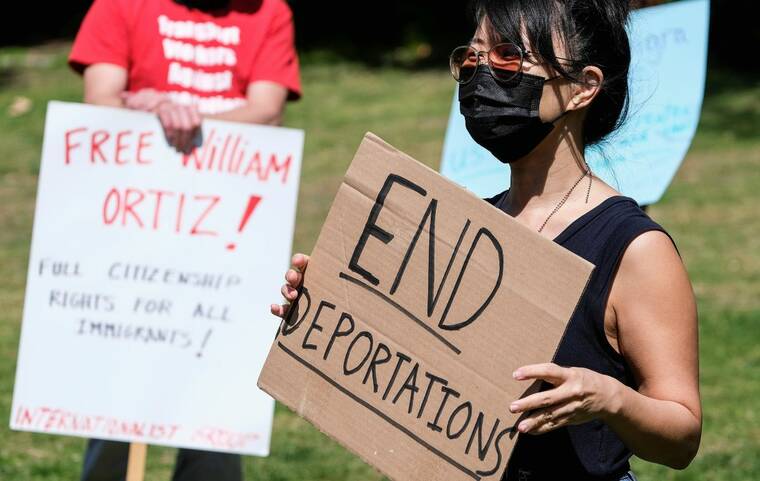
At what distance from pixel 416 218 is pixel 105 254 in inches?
77.8

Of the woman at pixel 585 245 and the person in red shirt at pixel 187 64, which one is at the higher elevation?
the woman at pixel 585 245

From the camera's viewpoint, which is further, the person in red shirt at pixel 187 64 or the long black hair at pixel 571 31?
the person in red shirt at pixel 187 64

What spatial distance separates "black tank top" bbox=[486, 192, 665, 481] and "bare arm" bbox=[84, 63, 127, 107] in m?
2.20

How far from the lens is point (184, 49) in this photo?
159 inches

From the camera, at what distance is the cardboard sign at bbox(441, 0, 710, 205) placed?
4.11 meters

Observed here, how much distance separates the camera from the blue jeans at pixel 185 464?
4.12m

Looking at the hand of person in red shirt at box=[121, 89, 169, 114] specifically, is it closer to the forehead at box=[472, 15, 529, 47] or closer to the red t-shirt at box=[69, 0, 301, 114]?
the red t-shirt at box=[69, 0, 301, 114]

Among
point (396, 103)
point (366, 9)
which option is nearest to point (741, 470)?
point (396, 103)

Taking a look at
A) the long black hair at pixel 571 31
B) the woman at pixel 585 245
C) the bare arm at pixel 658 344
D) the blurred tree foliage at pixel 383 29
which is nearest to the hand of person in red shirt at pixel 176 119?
the woman at pixel 585 245

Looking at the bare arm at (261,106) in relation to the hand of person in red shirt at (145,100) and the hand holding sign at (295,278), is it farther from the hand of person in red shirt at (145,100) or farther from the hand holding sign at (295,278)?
the hand holding sign at (295,278)

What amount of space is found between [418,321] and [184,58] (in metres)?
2.13

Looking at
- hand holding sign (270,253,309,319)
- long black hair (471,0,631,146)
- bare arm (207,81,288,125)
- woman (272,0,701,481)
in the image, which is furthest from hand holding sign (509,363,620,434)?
bare arm (207,81,288,125)

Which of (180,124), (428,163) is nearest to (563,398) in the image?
(180,124)

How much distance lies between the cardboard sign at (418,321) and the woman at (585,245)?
→ 0.08 metres
